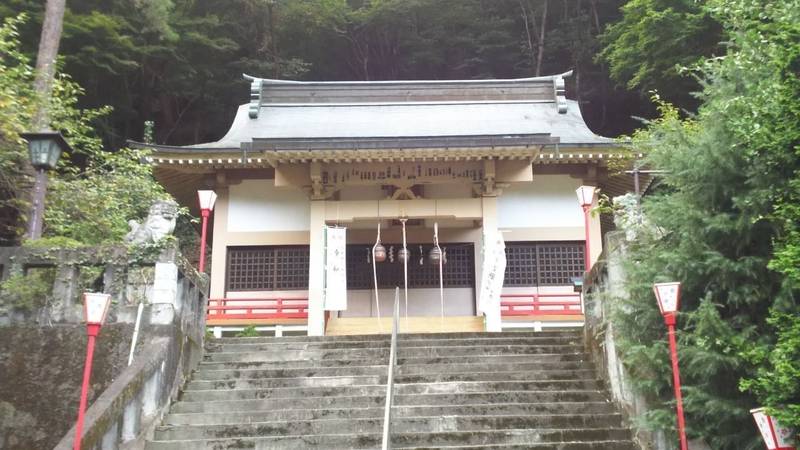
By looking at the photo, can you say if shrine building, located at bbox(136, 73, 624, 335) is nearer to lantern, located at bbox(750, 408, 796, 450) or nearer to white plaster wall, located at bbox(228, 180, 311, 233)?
white plaster wall, located at bbox(228, 180, 311, 233)

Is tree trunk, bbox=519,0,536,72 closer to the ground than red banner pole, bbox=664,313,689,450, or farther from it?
farther from it

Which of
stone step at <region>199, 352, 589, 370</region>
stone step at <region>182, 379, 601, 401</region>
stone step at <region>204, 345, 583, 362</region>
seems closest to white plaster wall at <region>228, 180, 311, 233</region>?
stone step at <region>204, 345, 583, 362</region>

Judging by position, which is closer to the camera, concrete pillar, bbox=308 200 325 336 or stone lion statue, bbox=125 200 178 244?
stone lion statue, bbox=125 200 178 244

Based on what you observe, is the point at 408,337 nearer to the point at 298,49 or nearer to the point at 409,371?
the point at 409,371

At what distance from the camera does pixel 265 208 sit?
14055 mm

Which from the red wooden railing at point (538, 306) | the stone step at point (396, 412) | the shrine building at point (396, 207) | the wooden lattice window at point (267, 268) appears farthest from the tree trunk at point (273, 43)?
the stone step at point (396, 412)

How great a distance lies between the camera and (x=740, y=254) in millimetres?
5609

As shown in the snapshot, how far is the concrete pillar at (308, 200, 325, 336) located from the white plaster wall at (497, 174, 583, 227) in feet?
12.7

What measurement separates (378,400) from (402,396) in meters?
0.30

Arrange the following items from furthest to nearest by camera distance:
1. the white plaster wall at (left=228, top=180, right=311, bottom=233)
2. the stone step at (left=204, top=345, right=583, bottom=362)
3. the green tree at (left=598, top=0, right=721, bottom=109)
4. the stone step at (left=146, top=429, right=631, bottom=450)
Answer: the green tree at (left=598, top=0, right=721, bottom=109), the white plaster wall at (left=228, top=180, right=311, bottom=233), the stone step at (left=204, top=345, right=583, bottom=362), the stone step at (left=146, top=429, right=631, bottom=450)

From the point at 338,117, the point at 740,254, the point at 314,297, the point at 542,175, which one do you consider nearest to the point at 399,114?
the point at 338,117

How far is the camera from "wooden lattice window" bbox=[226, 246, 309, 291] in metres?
13.7

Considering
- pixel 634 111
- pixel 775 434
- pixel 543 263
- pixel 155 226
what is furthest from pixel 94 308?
pixel 634 111

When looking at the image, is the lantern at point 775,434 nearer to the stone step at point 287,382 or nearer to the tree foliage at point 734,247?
the tree foliage at point 734,247
